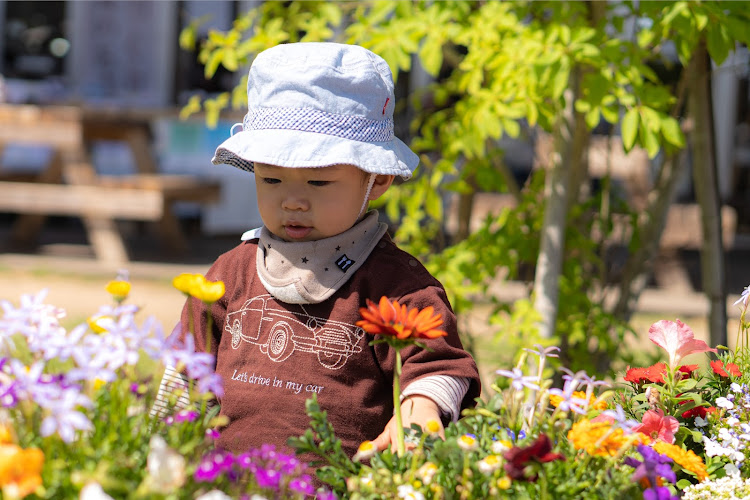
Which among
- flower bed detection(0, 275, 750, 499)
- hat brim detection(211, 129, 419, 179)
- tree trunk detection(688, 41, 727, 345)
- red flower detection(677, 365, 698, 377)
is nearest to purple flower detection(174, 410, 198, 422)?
flower bed detection(0, 275, 750, 499)

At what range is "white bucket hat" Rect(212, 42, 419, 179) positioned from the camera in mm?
1666

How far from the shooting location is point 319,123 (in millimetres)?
1704

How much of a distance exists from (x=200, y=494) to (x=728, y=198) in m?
9.59

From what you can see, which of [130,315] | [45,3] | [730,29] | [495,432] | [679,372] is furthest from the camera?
[45,3]

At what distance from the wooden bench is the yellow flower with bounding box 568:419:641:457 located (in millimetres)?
5873

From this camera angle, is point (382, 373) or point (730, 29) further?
point (730, 29)

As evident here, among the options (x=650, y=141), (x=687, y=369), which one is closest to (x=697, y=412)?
(x=687, y=369)

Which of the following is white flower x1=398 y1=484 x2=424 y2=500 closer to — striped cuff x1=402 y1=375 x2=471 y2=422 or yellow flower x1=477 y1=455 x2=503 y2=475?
yellow flower x1=477 y1=455 x2=503 y2=475

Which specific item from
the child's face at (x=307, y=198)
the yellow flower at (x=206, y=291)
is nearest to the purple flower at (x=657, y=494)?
the yellow flower at (x=206, y=291)

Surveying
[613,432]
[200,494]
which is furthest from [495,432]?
[200,494]

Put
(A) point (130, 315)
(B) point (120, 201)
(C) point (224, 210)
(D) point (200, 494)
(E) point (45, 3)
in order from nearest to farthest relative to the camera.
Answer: (D) point (200, 494) < (A) point (130, 315) < (B) point (120, 201) < (C) point (224, 210) < (E) point (45, 3)

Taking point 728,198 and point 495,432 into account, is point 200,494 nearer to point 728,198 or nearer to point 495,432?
point 495,432

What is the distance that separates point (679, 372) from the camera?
1564 mm

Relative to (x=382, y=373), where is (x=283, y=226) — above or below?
above
